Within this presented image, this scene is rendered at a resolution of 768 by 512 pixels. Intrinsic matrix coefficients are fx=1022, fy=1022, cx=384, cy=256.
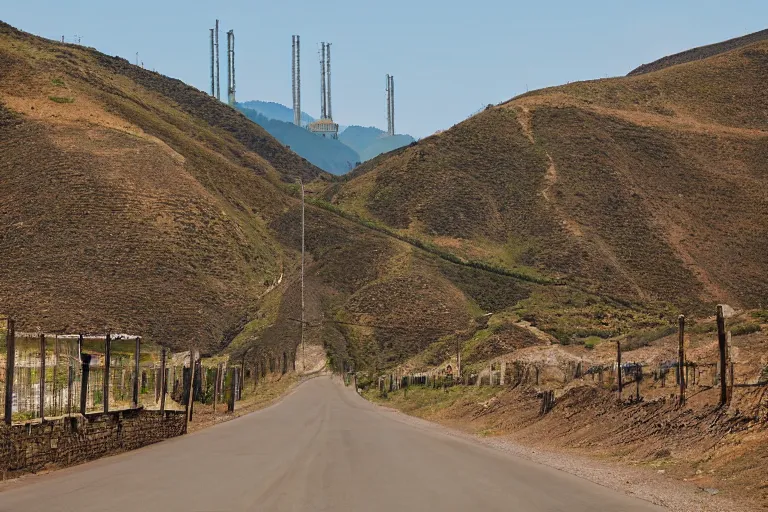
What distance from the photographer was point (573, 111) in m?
144

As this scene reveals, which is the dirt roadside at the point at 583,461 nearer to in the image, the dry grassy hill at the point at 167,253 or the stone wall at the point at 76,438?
the stone wall at the point at 76,438

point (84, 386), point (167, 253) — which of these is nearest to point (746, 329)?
point (84, 386)

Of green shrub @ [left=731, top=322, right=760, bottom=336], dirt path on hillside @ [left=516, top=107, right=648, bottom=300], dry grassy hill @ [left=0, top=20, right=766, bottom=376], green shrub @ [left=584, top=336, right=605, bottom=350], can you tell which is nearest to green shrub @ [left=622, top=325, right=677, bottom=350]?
green shrub @ [left=584, top=336, right=605, bottom=350]

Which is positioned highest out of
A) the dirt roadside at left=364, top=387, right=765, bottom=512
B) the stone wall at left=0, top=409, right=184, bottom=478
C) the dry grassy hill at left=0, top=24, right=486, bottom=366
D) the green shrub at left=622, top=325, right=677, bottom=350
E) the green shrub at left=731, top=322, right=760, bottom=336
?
the dry grassy hill at left=0, top=24, right=486, bottom=366

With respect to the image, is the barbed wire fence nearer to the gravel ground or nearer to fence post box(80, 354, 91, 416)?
fence post box(80, 354, 91, 416)

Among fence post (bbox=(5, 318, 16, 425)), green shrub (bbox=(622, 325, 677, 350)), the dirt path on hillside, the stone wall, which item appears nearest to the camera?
fence post (bbox=(5, 318, 16, 425))

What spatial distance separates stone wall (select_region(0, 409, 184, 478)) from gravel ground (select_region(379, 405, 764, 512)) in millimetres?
8907

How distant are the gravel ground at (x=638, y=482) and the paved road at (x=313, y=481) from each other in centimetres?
50

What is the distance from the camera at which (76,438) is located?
69.9 feet

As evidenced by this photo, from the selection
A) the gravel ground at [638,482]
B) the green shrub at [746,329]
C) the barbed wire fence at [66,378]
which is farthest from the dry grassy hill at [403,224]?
the gravel ground at [638,482]

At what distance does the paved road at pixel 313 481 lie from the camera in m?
14.1

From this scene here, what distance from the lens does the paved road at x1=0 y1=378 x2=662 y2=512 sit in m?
14.1

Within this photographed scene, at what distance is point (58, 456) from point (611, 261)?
98.7 metres

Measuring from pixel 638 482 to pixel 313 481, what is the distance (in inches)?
219
